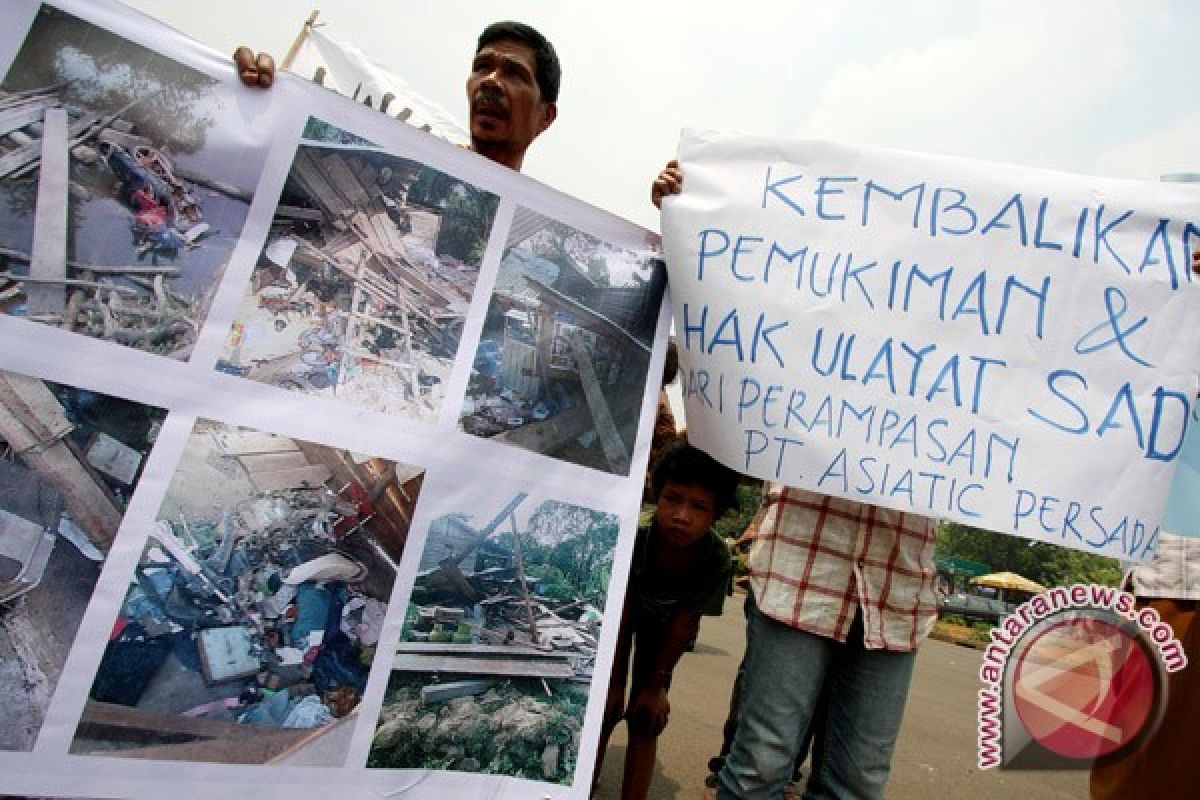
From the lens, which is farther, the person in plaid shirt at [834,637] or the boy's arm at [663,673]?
the boy's arm at [663,673]

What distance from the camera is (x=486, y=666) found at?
4.05ft

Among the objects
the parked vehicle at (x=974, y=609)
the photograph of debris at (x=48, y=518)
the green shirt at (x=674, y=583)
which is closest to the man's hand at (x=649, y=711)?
the green shirt at (x=674, y=583)

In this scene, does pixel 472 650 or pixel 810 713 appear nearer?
pixel 472 650

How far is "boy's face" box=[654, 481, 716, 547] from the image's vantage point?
1.83m

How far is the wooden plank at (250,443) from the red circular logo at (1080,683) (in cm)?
146

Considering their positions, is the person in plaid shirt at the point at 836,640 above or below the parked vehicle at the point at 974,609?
above

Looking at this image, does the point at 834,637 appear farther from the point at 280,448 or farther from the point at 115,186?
the point at 115,186

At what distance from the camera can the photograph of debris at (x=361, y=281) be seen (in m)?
1.15

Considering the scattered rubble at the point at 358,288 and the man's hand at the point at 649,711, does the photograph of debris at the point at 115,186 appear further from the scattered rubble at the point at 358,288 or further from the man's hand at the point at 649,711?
the man's hand at the point at 649,711

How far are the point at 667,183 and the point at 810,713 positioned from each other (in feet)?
3.76

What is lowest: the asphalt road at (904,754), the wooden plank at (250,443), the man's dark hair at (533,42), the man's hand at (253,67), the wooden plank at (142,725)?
the asphalt road at (904,754)

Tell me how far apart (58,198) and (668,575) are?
1.52 metres

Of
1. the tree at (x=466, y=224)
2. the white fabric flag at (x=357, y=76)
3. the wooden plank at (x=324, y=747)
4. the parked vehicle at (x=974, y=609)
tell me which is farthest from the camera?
the parked vehicle at (x=974, y=609)

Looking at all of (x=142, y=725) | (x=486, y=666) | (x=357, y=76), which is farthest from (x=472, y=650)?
(x=357, y=76)
